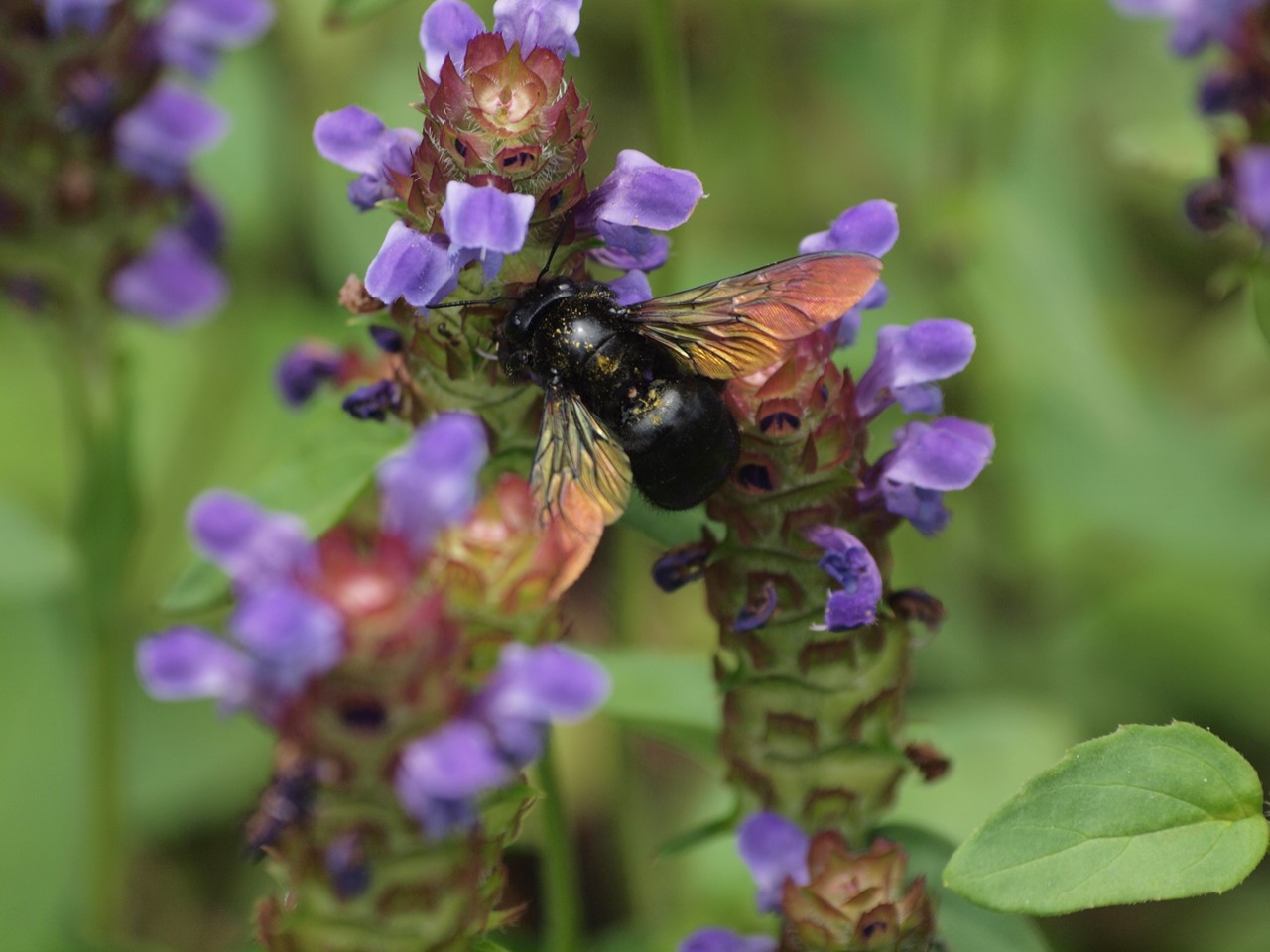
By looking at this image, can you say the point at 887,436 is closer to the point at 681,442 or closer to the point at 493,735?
the point at 681,442

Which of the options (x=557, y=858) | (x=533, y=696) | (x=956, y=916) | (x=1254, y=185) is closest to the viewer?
(x=533, y=696)

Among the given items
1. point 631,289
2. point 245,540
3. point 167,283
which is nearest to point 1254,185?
point 631,289

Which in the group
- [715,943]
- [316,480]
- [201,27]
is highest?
[201,27]

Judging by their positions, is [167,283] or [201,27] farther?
[167,283]

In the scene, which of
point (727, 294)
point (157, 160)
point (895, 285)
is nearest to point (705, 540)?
point (727, 294)

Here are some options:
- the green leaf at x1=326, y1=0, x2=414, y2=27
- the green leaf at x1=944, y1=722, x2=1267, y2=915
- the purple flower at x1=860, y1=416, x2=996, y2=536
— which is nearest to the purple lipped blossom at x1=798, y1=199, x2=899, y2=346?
the purple flower at x1=860, y1=416, x2=996, y2=536

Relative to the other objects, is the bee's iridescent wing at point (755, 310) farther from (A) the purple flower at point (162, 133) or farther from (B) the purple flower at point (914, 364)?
(A) the purple flower at point (162, 133)

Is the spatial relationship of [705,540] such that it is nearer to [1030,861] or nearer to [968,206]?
→ [1030,861]
